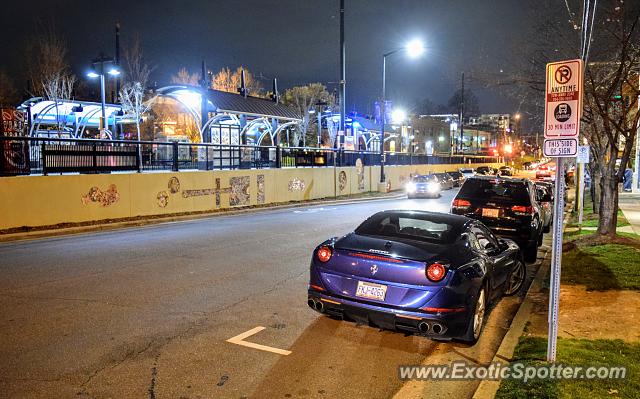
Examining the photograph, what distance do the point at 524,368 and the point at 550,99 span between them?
268 centimetres

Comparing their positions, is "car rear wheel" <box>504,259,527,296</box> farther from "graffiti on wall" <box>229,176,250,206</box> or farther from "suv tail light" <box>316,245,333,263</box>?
"graffiti on wall" <box>229,176,250,206</box>

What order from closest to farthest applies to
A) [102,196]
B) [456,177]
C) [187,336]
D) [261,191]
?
1. [187,336]
2. [102,196]
3. [261,191]
4. [456,177]

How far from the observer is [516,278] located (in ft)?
28.4

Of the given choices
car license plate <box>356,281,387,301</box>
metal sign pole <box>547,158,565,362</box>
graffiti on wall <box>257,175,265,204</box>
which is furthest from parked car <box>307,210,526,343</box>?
graffiti on wall <box>257,175,265,204</box>

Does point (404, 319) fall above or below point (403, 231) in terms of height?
below

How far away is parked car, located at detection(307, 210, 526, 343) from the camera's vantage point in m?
5.65

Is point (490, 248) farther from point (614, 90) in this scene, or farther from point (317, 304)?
point (614, 90)

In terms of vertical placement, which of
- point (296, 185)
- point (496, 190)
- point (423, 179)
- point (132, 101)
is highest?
point (132, 101)

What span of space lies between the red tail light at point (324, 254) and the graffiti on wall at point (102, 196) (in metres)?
12.4

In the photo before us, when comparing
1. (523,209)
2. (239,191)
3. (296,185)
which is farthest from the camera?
(296,185)

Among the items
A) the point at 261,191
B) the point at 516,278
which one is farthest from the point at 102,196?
the point at 516,278

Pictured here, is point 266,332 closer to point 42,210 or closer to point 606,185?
point 606,185

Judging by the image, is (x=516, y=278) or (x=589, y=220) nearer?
(x=516, y=278)

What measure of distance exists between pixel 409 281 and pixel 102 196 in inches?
544
